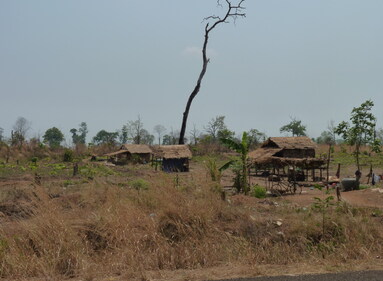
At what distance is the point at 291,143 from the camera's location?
3023 cm

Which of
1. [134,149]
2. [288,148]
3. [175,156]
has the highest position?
[288,148]

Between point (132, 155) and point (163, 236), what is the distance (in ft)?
97.3

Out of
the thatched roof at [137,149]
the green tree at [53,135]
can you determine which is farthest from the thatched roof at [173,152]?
the green tree at [53,135]

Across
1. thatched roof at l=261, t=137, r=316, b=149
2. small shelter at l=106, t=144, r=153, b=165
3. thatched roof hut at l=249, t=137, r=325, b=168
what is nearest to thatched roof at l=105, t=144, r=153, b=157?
small shelter at l=106, t=144, r=153, b=165

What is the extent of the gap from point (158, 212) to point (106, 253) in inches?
57.1

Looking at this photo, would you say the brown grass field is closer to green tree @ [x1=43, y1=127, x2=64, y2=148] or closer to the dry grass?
the dry grass

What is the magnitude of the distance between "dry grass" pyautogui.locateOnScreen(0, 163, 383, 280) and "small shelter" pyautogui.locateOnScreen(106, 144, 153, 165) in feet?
88.2

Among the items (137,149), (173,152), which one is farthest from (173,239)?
(137,149)

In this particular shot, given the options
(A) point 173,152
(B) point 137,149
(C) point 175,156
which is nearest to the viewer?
(C) point 175,156

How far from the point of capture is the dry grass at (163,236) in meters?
5.84

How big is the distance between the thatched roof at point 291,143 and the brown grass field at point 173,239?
67.3ft

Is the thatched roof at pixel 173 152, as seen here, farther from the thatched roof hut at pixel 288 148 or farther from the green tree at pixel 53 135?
the green tree at pixel 53 135

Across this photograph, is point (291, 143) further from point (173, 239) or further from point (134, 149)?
point (173, 239)

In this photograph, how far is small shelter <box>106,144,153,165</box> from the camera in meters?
36.1
